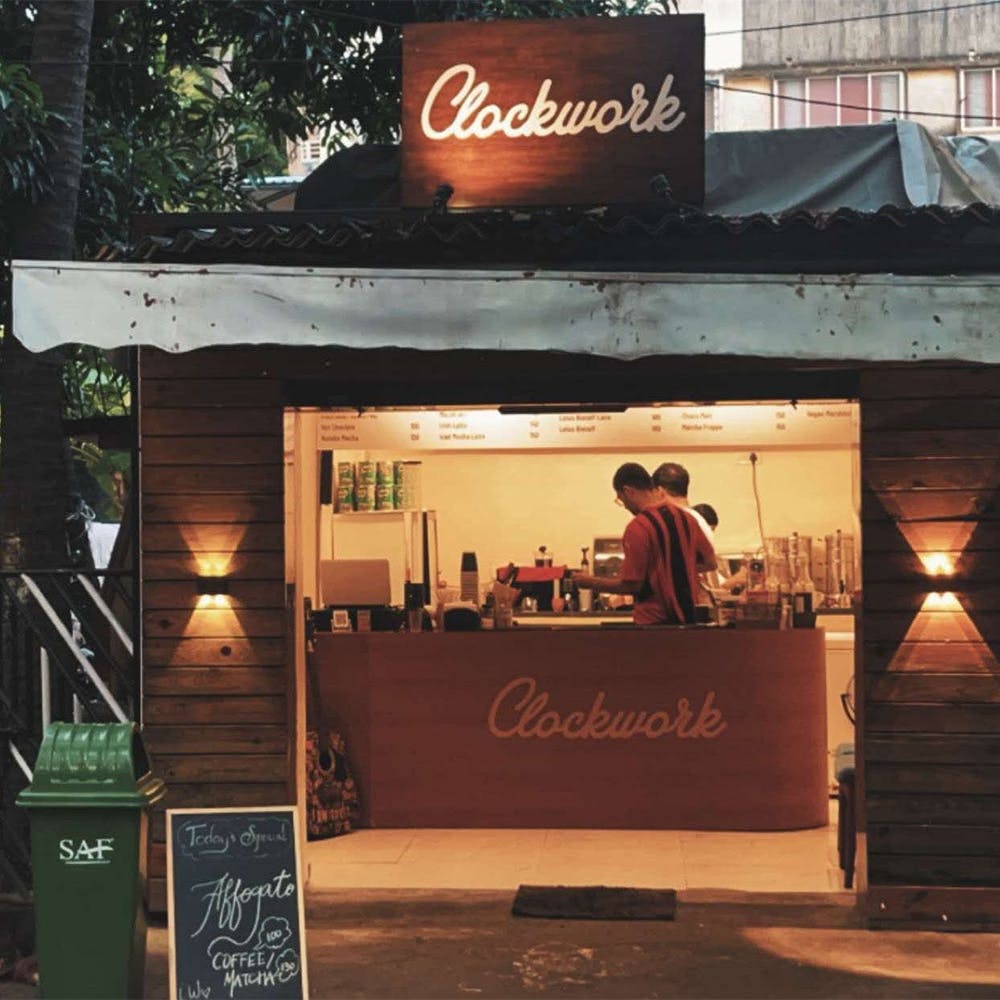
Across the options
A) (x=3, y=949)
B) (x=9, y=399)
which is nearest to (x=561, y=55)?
(x=9, y=399)

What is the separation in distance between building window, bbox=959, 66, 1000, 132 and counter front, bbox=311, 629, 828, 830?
62.8 feet

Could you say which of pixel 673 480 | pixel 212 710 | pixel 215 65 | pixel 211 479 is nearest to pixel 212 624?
Result: pixel 212 710

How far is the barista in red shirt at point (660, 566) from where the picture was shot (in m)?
10.0

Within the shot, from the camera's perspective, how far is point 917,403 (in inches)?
299

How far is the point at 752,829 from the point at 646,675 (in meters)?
1.13

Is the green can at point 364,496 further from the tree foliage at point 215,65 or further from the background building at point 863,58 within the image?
the background building at point 863,58

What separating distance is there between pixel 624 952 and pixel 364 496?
5858 mm

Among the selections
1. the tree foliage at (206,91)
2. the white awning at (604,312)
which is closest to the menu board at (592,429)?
the tree foliage at (206,91)

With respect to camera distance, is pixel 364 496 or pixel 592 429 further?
pixel 364 496

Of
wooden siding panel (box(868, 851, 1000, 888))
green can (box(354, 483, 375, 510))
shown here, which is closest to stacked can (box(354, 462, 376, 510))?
green can (box(354, 483, 375, 510))

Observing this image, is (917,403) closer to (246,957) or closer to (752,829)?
(752,829)

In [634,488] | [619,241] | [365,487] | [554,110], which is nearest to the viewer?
[619,241]

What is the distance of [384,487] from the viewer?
12516 mm

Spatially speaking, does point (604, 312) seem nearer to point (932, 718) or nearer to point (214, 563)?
point (214, 563)
